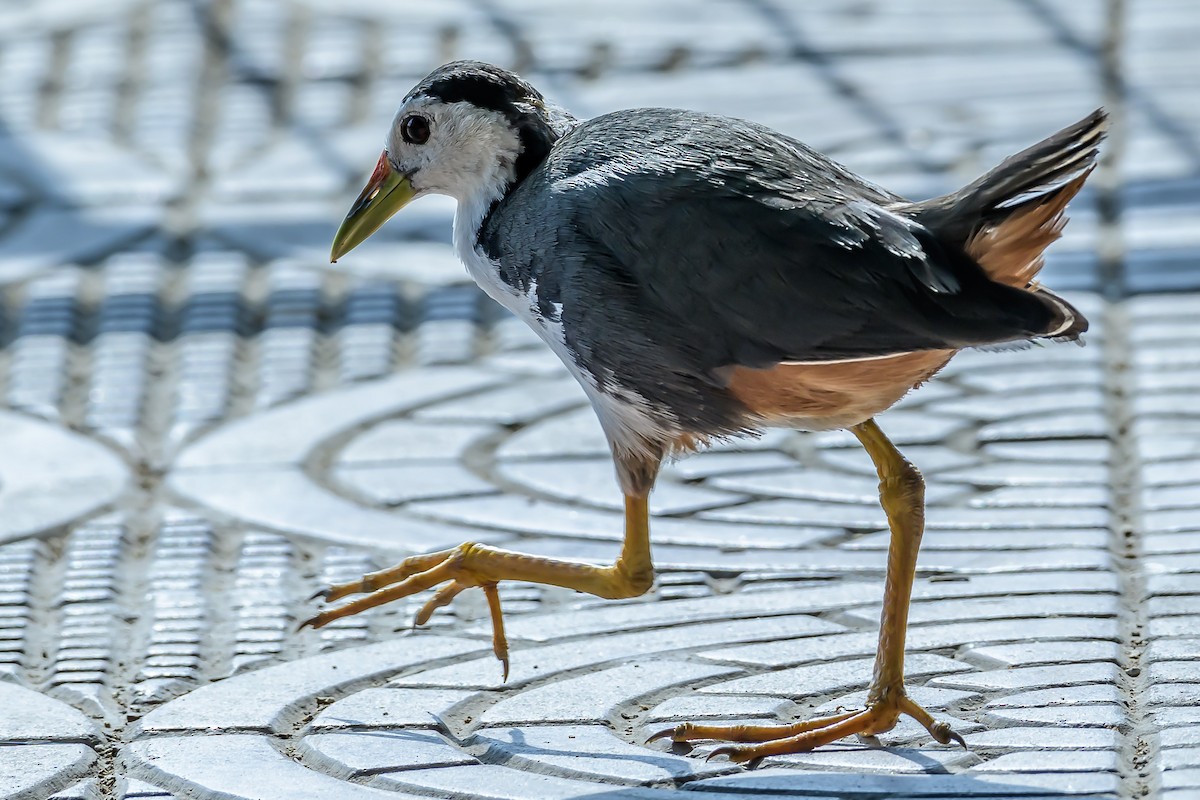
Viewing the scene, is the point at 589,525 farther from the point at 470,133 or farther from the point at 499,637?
the point at 470,133

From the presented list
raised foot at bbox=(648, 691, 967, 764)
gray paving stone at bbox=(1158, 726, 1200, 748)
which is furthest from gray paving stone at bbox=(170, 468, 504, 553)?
gray paving stone at bbox=(1158, 726, 1200, 748)

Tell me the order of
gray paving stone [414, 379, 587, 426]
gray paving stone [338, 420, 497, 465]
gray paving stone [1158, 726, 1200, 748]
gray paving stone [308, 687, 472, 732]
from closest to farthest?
gray paving stone [1158, 726, 1200, 748], gray paving stone [308, 687, 472, 732], gray paving stone [338, 420, 497, 465], gray paving stone [414, 379, 587, 426]

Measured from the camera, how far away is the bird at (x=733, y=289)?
138 inches

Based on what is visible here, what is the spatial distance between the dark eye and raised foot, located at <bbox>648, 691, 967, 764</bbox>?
1453mm

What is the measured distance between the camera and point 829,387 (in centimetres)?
373

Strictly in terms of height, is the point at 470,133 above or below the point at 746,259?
above

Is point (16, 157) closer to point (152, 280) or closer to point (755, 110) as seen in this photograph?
point (152, 280)

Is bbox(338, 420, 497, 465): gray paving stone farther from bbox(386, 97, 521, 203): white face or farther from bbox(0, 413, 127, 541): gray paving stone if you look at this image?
bbox(386, 97, 521, 203): white face

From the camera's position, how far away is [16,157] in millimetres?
7477

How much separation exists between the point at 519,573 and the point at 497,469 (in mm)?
1178

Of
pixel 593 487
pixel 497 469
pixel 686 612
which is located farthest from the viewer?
pixel 497 469

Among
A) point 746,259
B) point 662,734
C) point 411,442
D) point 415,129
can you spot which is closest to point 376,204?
point 415,129

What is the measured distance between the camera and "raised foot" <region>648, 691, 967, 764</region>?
11.9ft

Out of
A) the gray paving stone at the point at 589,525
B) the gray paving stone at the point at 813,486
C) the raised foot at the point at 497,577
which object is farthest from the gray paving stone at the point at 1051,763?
the gray paving stone at the point at 813,486
